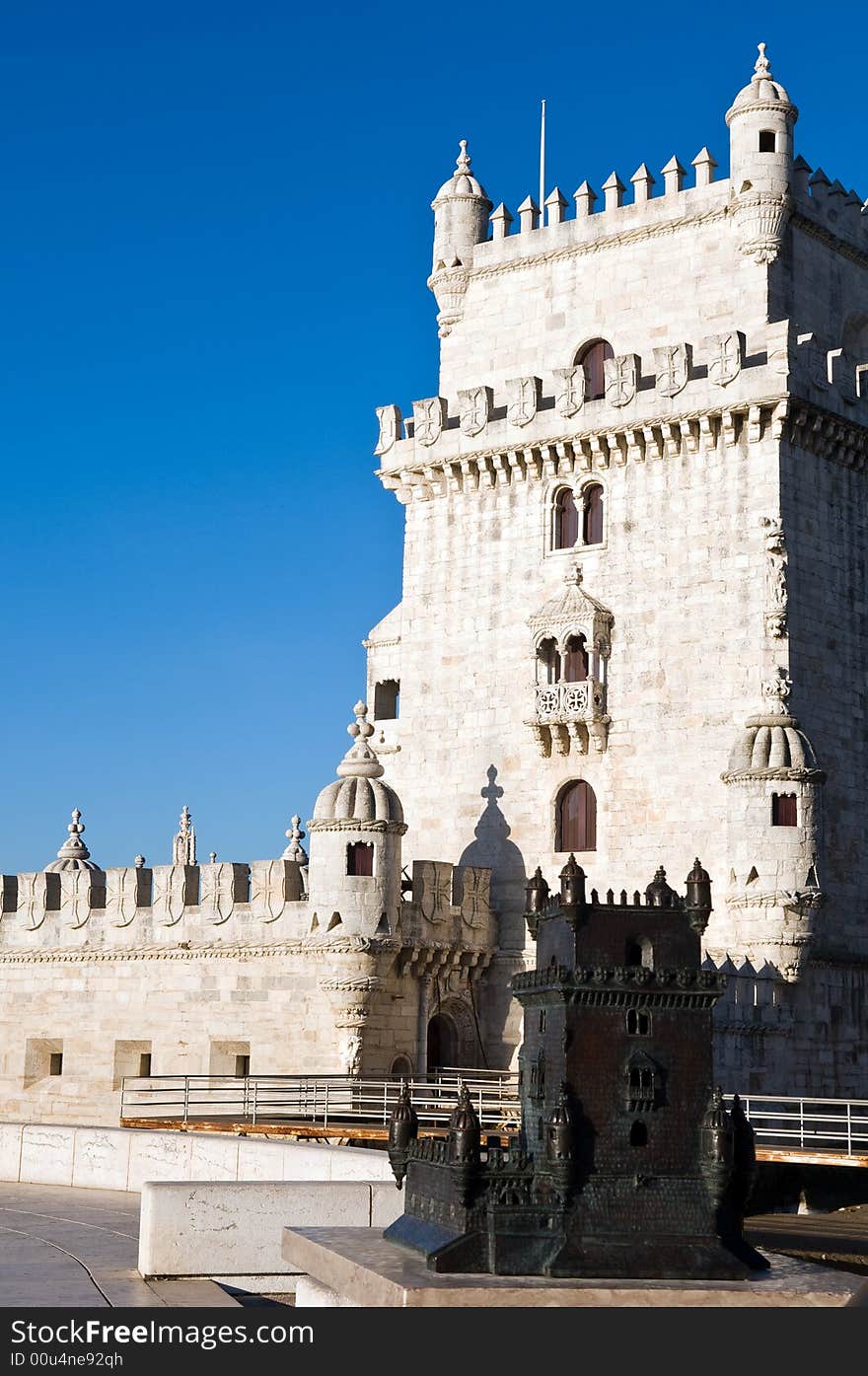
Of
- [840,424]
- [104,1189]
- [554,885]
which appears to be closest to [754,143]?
[840,424]

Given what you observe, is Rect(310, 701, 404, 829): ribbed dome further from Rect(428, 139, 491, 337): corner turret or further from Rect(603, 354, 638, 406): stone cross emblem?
Rect(428, 139, 491, 337): corner turret

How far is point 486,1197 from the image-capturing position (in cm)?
1302

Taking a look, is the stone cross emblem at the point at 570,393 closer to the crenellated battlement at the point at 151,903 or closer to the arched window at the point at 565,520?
the arched window at the point at 565,520

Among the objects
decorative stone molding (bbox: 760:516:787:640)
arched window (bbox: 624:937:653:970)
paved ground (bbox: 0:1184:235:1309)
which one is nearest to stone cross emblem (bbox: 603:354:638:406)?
decorative stone molding (bbox: 760:516:787:640)

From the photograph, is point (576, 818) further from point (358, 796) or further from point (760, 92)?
point (760, 92)

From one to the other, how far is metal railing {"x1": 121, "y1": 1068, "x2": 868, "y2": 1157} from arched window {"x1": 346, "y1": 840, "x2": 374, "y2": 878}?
3.82 metres

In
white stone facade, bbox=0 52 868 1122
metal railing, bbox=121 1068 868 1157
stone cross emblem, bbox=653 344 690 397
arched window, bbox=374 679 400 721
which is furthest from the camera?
arched window, bbox=374 679 400 721

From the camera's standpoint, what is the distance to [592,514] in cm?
3750

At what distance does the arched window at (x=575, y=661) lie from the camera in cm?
3675

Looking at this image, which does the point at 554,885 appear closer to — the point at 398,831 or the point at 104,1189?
the point at 398,831

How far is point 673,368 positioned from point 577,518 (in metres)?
3.69

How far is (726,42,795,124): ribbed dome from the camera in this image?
3656 cm

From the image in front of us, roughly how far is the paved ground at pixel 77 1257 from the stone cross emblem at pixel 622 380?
20.5 m

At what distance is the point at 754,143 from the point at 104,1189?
24.5m
